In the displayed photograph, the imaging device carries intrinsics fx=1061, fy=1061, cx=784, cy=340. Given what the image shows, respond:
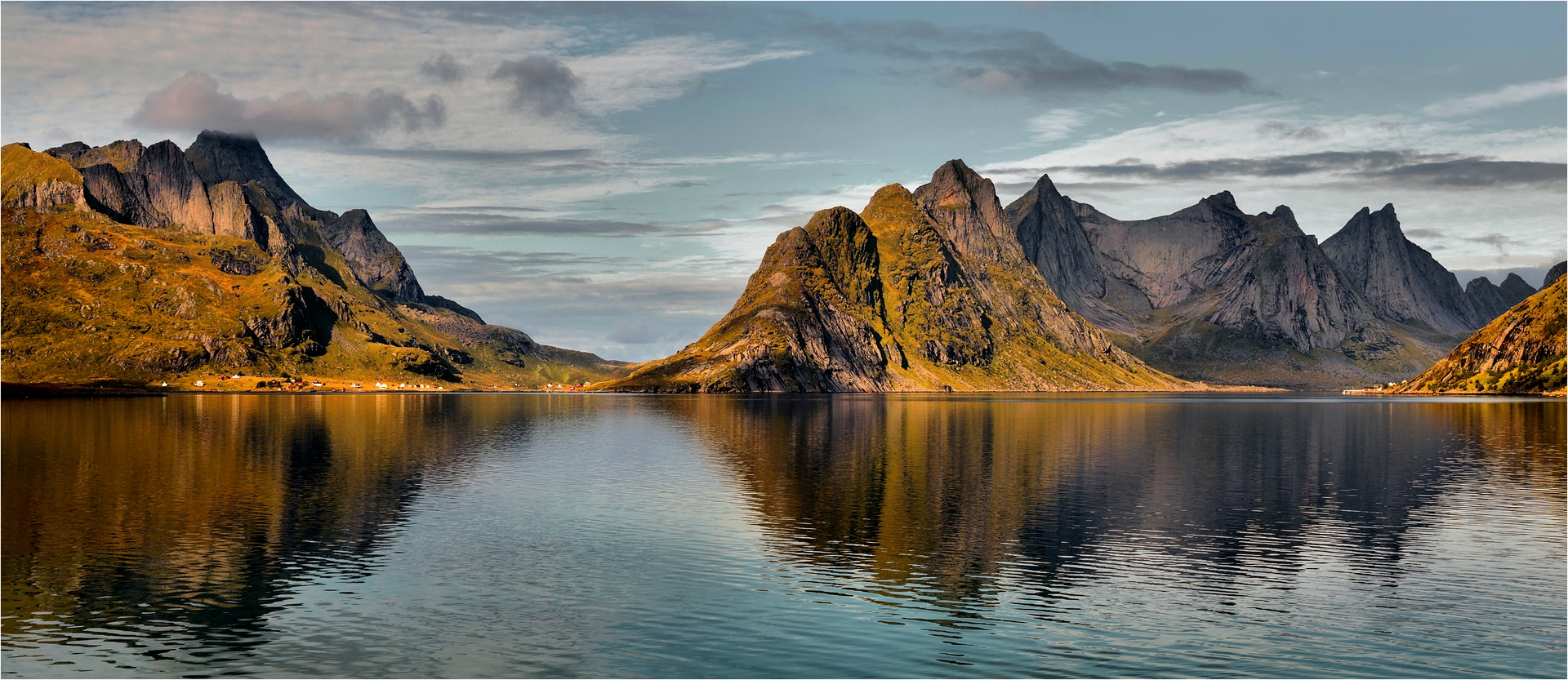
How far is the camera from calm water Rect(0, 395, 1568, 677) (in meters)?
44.1

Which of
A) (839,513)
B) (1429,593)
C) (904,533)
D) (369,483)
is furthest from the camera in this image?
(369,483)

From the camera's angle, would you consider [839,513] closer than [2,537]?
No

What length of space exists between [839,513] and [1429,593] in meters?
41.1

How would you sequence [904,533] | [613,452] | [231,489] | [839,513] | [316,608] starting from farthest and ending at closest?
[613,452], [231,489], [839,513], [904,533], [316,608]

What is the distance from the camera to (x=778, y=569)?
201ft

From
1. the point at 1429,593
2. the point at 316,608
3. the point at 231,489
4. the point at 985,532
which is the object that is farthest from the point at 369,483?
the point at 1429,593

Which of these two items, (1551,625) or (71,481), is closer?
(1551,625)

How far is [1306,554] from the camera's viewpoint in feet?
220

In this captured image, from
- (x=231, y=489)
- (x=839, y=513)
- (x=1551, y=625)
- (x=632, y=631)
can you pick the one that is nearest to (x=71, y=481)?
(x=231, y=489)

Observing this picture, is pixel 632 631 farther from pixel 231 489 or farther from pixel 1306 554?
pixel 231 489

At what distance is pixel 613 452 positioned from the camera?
145250 millimetres

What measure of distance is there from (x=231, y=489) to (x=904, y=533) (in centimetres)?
6222

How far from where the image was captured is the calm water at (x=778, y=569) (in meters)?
44.1

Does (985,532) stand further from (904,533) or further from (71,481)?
(71,481)
